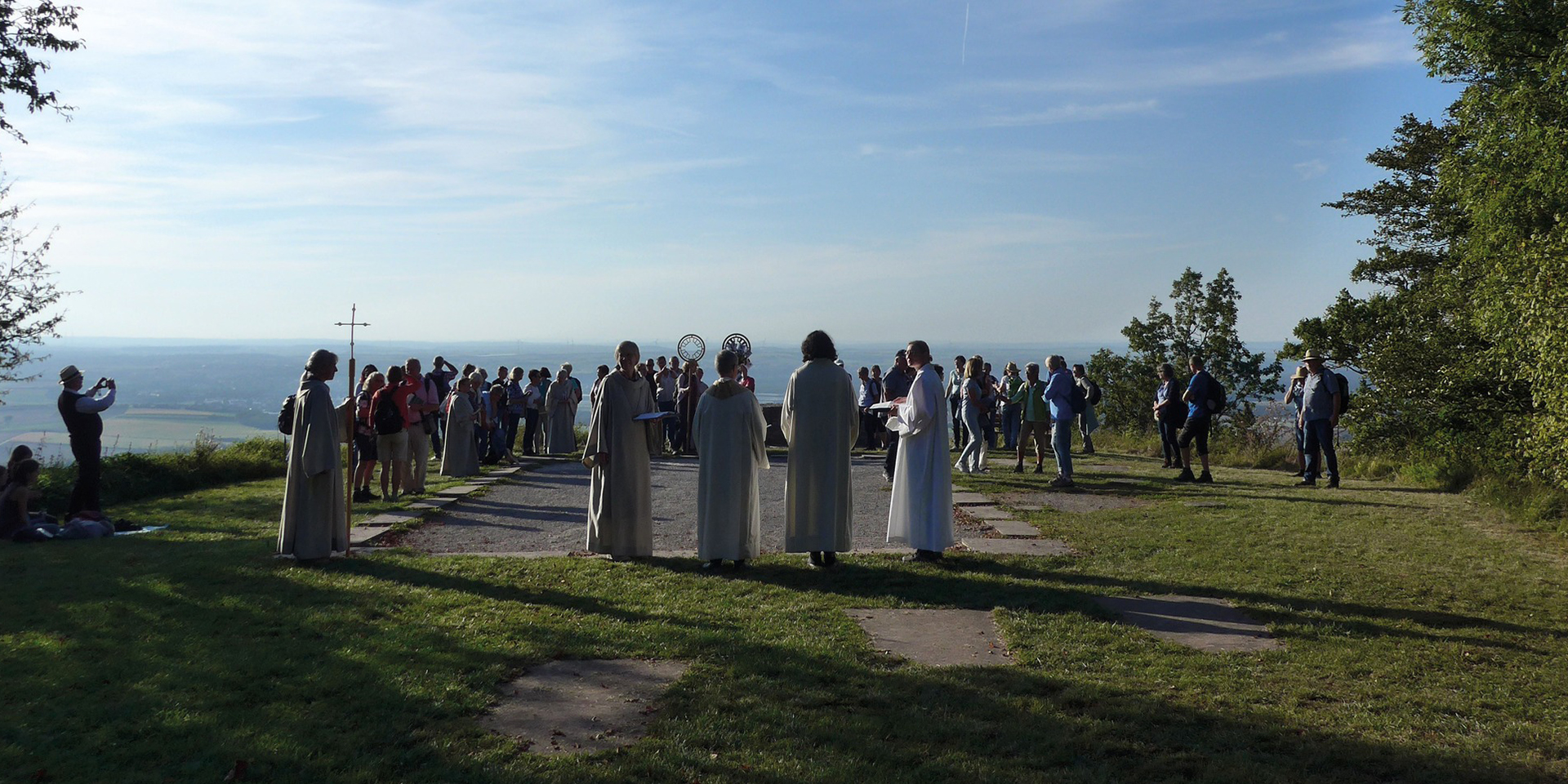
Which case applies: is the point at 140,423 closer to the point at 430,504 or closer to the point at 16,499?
the point at 430,504

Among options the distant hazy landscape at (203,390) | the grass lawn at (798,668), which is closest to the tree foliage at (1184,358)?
the distant hazy landscape at (203,390)

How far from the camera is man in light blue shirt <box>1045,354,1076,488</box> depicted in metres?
14.9

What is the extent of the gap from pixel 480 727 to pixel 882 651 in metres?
2.48

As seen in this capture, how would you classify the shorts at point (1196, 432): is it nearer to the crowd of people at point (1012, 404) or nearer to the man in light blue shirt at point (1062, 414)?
the crowd of people at point (1012, 404)

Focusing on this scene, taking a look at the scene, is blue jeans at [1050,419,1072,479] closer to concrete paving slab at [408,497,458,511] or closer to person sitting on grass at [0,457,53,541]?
concrete paving slab at [408,497,458,511]

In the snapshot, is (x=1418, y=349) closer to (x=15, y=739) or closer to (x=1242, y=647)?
(x=1242, y=647)

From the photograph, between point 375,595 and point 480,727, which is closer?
point 480,727

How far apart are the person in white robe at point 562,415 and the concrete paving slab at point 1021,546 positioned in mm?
13238

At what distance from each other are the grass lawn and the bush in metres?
5.68

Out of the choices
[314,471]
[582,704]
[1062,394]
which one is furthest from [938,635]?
[1062,394]

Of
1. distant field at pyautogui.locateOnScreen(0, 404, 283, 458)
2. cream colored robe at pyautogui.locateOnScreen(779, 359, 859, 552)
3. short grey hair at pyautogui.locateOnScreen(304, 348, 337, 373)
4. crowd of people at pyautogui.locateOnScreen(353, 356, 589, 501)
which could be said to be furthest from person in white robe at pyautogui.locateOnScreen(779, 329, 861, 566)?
distant field at pyautogui.locateOnScreen(0, 404, 283, 458)

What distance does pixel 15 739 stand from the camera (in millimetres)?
4891

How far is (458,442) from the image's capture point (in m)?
17.5

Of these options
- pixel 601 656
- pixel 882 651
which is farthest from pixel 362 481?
pixel 882 651
